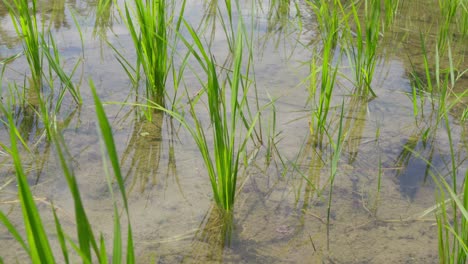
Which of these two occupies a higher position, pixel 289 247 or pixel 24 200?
pixel 24 200

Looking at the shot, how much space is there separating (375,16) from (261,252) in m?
1.39

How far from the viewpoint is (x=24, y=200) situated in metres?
0.80

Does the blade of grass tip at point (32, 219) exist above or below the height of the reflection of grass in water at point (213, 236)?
above

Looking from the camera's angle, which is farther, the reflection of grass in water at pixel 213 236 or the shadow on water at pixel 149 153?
the shadow on water at pixel 149 153

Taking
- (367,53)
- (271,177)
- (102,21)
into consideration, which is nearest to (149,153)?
(271,177)

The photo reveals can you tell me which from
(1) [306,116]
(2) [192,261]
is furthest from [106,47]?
(2) [192,261]

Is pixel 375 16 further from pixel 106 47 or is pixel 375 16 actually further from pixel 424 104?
pixel 106 47

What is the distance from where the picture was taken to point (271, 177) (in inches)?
69.0

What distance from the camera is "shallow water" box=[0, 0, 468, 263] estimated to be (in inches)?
56.2

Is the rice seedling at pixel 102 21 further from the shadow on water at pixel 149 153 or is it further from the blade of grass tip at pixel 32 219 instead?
the blade of grass tip at pixel 32 219

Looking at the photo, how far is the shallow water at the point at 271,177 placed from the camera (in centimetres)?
143

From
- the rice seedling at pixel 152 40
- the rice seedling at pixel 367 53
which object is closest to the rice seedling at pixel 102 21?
the rice seedling at pixel 152 40

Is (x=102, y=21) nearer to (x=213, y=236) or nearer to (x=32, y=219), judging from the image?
(x=213, y=236)

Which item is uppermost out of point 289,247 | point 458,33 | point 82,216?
point 82,216
